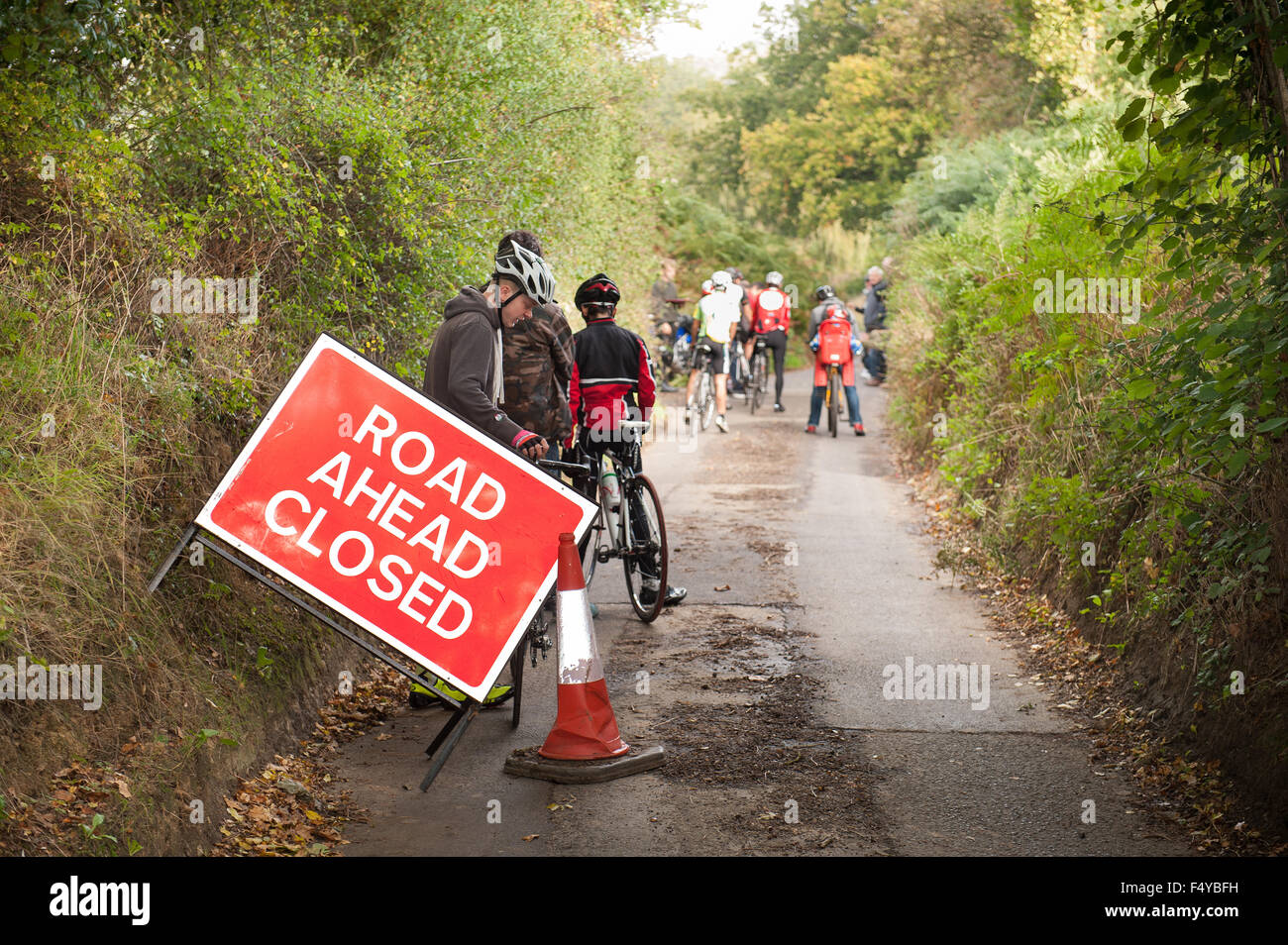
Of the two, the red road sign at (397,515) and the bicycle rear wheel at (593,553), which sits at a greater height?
the red road sign at (397,515)

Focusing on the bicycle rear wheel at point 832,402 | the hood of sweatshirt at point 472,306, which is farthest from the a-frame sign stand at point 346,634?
the bicycle rear wheel at point 832,402

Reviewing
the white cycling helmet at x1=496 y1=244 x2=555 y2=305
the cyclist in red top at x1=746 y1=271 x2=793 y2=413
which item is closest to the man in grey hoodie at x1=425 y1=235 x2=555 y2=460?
the white cycling helmet at x1=496 y1=244 x2=555 y2=305

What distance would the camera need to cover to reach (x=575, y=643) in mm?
5773

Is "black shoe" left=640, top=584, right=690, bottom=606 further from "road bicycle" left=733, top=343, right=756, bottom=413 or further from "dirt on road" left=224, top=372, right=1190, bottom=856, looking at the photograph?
"road bicycle" left=733, top=343, right=756, bottom=413

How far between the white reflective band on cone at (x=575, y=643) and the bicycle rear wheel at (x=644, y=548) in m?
2.50

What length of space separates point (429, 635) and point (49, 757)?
5.09ft

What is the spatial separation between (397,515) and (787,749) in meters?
2.16

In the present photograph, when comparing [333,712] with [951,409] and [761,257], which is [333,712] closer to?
[951,409]

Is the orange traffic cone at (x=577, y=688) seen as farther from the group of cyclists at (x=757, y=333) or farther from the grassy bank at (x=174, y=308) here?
the group of cyclists at (x=757, y=333)

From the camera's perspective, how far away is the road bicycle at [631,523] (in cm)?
828

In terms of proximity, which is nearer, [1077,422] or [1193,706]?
[1193,706]

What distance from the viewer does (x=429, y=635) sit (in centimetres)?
539

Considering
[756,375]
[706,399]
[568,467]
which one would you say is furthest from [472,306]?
[756,375]
